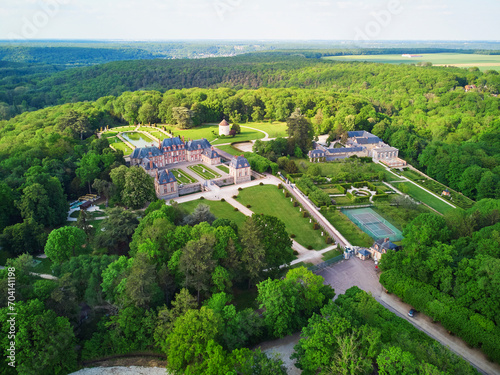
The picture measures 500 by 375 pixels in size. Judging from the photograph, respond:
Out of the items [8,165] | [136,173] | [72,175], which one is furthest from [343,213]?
[8,165]

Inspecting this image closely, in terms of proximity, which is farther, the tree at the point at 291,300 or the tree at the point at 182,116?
the tree at the point at 182,116

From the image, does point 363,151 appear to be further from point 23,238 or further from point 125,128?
point 23,238

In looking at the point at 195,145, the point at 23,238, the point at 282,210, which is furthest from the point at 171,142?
the point at 23,238

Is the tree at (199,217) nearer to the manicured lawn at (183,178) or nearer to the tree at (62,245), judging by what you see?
the tree at (62,245)

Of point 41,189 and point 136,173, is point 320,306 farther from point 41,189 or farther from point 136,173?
point 41,189

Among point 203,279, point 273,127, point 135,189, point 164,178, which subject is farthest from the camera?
point 273,127

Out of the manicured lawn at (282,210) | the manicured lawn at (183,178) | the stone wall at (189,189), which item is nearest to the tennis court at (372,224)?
the manicured lawn at (282,210)
